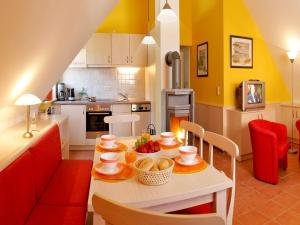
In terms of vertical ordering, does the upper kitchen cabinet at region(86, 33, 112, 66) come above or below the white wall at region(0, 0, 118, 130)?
above

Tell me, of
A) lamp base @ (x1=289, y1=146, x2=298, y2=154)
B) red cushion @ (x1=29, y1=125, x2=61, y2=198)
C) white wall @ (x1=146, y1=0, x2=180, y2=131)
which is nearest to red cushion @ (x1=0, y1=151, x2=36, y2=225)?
red cushion @ (x1=29, y1=125, x2=61, y2=198)

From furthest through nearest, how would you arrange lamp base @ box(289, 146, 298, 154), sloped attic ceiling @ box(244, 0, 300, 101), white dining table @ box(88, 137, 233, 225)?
lamp base @ box(289, 146, 298, 154) → sloped attic ceiling @ box(244, 0, 300, 101) → white dining table @ box(88, 137, 233, 225)

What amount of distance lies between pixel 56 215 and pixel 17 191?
1.02 ft

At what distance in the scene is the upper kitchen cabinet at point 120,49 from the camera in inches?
187

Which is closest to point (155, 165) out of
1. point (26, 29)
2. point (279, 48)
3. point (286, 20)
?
point (26, 29)

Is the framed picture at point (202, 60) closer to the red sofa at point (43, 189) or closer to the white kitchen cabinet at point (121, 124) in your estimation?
the white kitchen cabinet at point (121, 124)

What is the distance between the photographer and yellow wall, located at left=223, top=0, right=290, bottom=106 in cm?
410

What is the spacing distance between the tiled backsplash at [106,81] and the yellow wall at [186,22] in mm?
1151

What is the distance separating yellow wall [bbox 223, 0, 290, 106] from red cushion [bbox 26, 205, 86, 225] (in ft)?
10.5

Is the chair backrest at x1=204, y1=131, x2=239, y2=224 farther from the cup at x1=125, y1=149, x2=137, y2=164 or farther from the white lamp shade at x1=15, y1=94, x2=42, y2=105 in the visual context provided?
the white lamp shade at x1=15, y1=94, x2=42, y2=105

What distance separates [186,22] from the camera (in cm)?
528

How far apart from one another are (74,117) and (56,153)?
2111 mm

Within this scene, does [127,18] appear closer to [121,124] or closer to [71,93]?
[71,93]

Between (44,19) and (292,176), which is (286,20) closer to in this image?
(292,176)
